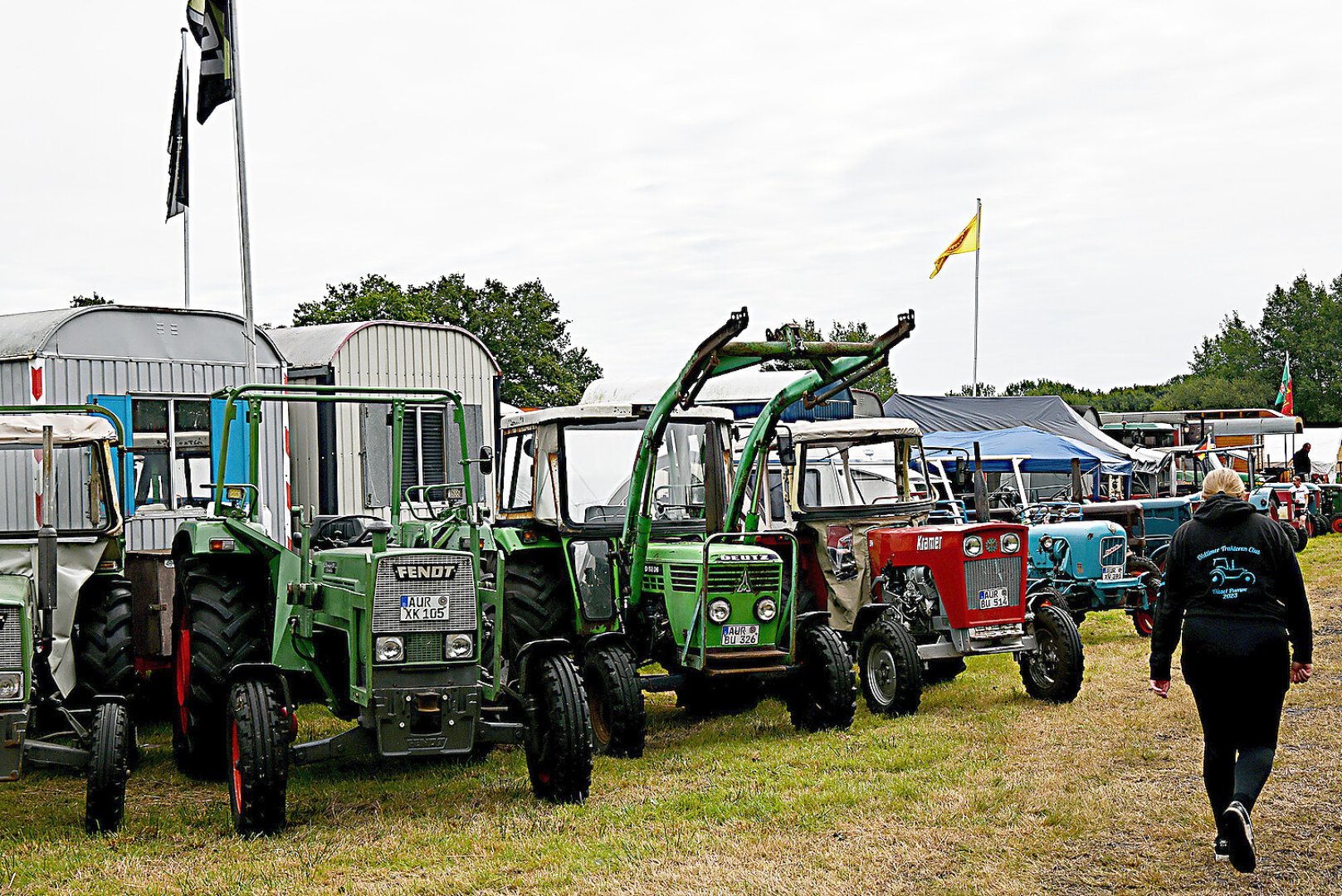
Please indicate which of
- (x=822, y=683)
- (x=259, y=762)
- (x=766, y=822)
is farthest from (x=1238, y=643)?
(x=259, y=762)

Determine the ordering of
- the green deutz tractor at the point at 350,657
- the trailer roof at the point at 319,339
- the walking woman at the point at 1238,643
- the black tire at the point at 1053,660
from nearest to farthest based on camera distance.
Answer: the walking woman at the point at 1238,643, the green deutz tractor at the point at 350,657, the black tire at the point at 1053,660, the trailer roof at the point at 319,339

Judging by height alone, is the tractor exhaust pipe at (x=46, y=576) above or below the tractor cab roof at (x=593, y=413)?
below

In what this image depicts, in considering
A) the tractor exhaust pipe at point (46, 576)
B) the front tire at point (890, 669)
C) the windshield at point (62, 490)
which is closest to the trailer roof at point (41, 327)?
the windshield at point (62, 490)

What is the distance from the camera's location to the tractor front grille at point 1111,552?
12312mm

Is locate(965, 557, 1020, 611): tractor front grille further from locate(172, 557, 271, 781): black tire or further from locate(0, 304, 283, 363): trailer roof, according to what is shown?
locate(0, 304, 283, 363): trailer roof

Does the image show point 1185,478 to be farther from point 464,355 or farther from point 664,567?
point 664,567

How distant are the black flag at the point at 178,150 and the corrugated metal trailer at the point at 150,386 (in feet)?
12.8

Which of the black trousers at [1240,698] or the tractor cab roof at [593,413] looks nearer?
the black trousers at [1240,698]

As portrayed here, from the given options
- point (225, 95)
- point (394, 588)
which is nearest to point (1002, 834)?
point (394, 588)

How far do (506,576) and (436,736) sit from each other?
2375 millimetres

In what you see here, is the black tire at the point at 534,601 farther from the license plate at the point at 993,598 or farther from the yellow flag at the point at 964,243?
the yellow flag at the point at 964,243

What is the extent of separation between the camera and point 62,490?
10109 millimetres

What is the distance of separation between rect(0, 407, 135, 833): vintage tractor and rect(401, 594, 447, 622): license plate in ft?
4.57

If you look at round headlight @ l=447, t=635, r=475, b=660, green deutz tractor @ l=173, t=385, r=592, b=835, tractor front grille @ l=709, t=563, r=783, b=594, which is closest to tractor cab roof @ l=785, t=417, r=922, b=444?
tractor front grille @ l=709, t=563, r=783, b=594
